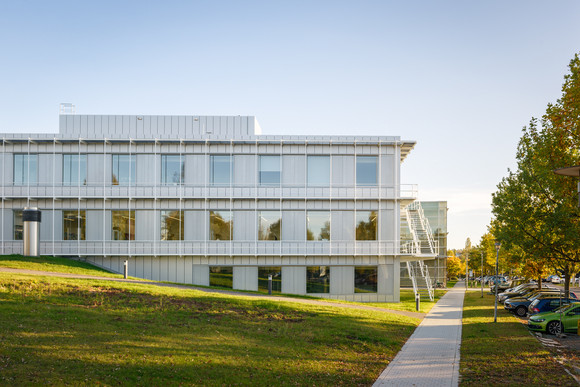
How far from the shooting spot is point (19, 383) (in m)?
9.55

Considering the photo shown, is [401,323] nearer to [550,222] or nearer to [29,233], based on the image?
[550,222]

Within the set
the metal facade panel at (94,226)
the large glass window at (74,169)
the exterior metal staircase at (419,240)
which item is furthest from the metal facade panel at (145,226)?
the exterior metal staircase at (419,240)

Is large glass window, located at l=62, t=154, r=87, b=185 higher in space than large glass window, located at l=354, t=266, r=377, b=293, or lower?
higher

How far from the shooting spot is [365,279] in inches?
1371

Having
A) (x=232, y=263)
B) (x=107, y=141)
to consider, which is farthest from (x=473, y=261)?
(x=107, y=141)

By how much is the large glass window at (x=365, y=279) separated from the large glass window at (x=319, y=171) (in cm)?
631

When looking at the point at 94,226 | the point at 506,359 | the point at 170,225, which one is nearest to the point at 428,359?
the point at 506,359

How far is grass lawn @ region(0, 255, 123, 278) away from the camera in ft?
90.7

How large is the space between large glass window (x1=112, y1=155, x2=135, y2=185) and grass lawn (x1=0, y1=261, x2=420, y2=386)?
13.4 m

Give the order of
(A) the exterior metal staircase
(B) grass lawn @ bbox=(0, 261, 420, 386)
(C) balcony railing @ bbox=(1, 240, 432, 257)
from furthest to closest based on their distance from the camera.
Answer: (A) the exterior metal staircase → (C) balcony railing @ bbox=(1, 240, 432, 257) → (B) grass lawn @ bbox=(0, 261, 420, 386)

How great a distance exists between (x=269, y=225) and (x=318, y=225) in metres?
3.34

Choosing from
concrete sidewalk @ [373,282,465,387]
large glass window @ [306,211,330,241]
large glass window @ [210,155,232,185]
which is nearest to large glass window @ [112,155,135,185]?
large glass window @ [210,155,232,185]

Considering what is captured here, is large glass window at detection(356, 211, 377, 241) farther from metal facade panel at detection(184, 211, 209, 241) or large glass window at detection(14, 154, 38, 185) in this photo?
large glass window at detection(14, 154, 38, 185)

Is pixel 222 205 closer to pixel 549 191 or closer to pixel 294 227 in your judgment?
pixel 294 227
